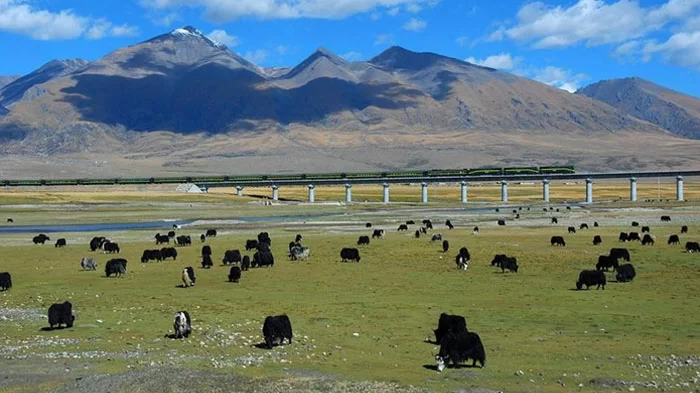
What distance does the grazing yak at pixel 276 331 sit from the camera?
77.7 ft

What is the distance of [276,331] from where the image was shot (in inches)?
936

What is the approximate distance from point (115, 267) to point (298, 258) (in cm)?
1152

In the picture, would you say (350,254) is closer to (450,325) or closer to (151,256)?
(151,256)

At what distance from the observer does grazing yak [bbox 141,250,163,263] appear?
49.7 m

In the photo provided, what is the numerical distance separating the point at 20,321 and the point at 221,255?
1015 inches

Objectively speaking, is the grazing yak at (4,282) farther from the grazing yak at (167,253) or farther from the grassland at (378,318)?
the grazing yak at (167,253)

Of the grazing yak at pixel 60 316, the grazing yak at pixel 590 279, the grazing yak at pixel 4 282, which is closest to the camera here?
the grazing yak at pixel 60 316

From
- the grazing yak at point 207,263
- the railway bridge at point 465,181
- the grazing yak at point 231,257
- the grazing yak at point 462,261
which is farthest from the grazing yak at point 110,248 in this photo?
the railway bridge at point 465,181

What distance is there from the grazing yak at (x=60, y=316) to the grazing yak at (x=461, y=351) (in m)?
11.6

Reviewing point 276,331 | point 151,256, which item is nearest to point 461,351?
point 276,331

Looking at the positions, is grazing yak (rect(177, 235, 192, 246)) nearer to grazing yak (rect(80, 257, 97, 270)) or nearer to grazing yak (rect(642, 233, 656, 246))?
grazing yak (rect(80, 257, 97, 270))

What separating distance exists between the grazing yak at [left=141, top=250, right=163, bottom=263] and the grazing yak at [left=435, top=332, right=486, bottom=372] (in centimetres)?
3100

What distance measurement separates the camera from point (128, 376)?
65.6 ft

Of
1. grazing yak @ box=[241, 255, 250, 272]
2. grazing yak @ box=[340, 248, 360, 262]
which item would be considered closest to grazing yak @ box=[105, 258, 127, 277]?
grazing yak @ box=[241, 255, 250, 272]
